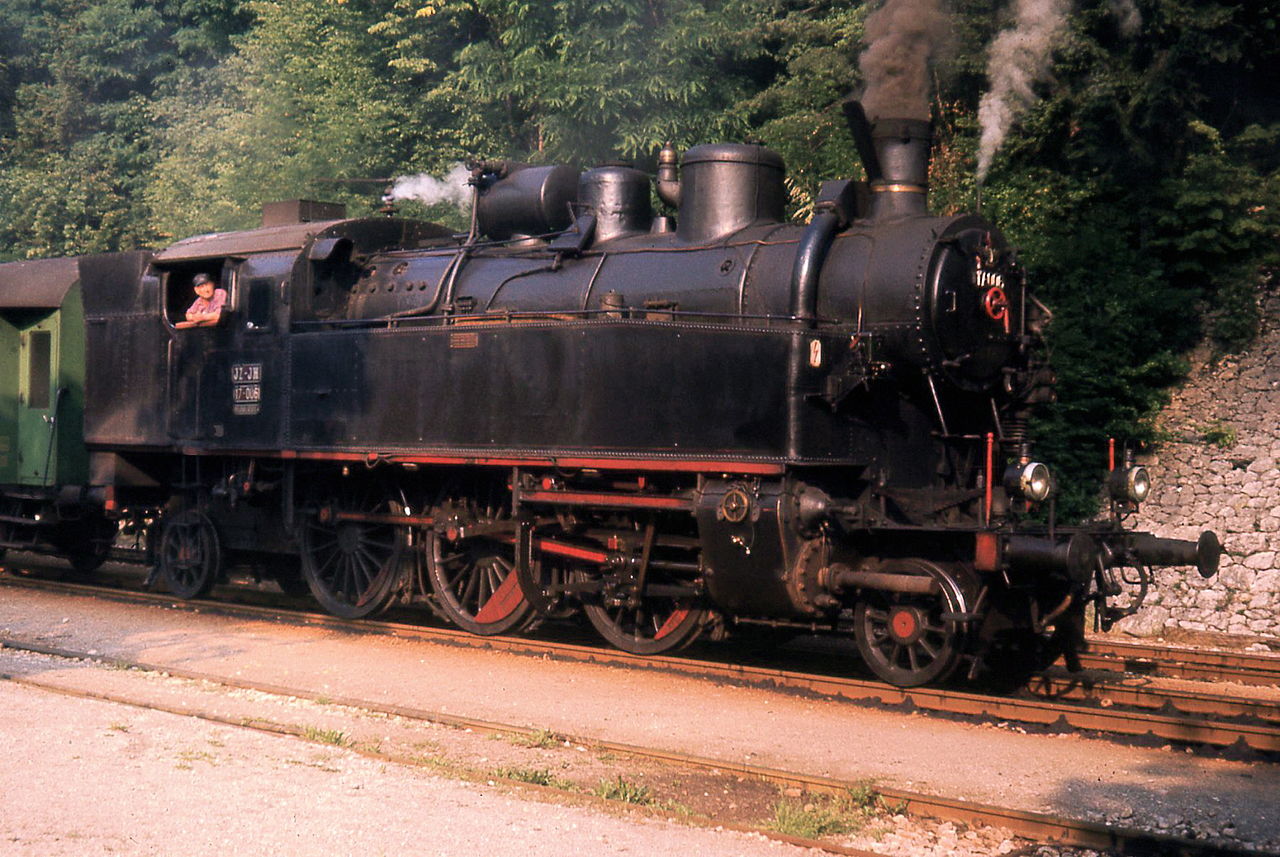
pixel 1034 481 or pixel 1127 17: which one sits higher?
pixel 1127 17

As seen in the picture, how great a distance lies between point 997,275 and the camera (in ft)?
29.4

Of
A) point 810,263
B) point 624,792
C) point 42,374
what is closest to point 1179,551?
point 810,263

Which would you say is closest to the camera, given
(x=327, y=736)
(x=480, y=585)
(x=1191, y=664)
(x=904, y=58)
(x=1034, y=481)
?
(x=327, y=736)

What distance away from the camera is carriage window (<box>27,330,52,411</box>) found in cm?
1430

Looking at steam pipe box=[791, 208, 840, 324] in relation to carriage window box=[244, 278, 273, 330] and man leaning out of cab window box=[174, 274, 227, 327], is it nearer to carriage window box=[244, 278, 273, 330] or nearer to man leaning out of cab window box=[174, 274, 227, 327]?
carriage window box=[244, 278, 273, 330]

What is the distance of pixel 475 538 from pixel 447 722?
3.33 metres

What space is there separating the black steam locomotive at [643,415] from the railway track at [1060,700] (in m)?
0.22

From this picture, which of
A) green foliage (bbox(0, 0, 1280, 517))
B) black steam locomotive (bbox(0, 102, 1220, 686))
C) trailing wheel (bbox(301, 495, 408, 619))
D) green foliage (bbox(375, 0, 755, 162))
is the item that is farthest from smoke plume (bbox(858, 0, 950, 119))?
green foliage (bbox(375, 0, 755, 162))

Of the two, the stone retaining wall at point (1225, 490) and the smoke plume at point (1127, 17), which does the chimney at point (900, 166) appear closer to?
the smoke plume at point (1127, 17)

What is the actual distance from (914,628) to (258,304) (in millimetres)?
6549

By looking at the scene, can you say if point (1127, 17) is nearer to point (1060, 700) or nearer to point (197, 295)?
point (1060, 700)

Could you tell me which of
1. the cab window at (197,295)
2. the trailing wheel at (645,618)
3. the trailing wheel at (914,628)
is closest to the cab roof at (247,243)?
the cab window at (197,295)

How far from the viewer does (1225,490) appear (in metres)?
13.1

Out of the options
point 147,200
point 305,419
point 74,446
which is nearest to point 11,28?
point 147,200
